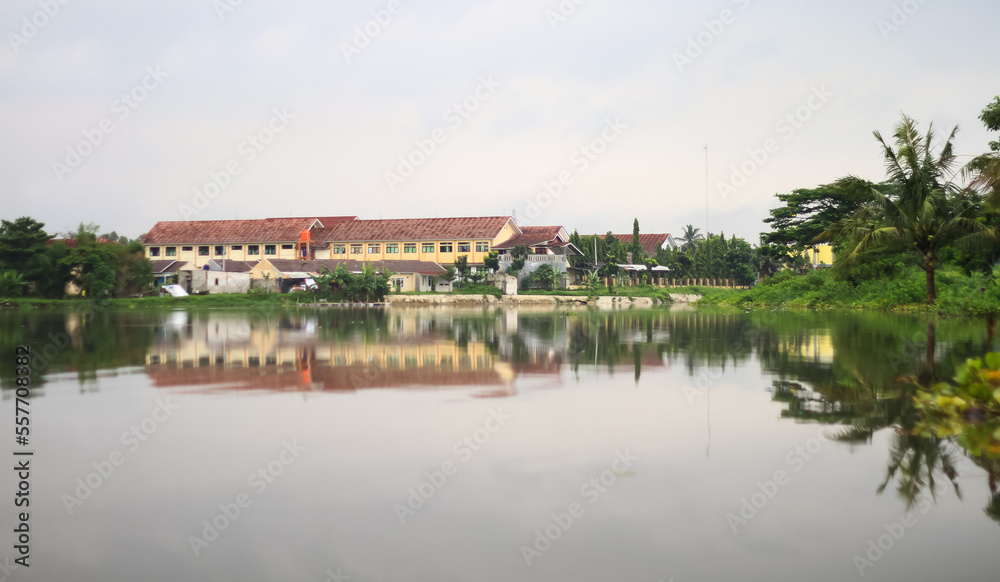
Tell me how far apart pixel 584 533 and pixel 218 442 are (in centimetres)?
323

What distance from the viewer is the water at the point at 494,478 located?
3.46 metres

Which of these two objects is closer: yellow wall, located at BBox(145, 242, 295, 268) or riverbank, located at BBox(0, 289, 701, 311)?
riverbank, located at BBox(0, 289, 701, 311)

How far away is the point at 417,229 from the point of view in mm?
62656

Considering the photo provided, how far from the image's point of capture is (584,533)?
377 centimetres

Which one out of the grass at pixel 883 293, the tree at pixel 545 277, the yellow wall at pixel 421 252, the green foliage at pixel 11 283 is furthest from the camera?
the yellow wall at pixel 421 252

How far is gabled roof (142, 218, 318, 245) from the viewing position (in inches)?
2516

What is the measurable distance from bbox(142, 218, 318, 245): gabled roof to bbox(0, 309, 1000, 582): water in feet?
184

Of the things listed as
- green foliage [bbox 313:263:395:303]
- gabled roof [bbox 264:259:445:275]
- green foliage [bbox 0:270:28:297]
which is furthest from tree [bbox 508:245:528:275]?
green foliage [bbox 0:270:28:297]

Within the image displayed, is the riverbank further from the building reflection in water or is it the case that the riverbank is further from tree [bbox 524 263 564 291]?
the building reflection in water

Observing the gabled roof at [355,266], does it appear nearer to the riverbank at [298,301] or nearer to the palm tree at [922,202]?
the riverbank at [298,301]

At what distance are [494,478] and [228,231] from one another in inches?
2549

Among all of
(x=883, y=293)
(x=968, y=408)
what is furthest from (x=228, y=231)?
(x=968, y=408)

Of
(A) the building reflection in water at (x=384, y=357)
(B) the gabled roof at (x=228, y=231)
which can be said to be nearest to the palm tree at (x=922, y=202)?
(A) the building reflection in water at (x=384, y=357)

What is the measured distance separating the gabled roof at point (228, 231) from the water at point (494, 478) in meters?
55.9
